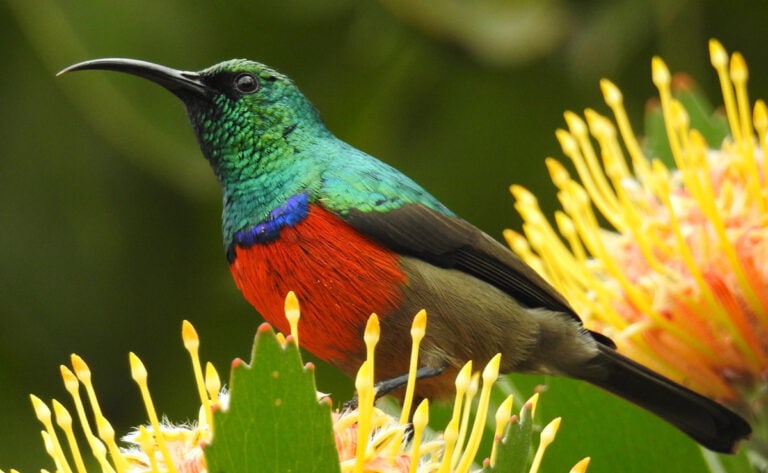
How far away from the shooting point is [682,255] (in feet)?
7.82

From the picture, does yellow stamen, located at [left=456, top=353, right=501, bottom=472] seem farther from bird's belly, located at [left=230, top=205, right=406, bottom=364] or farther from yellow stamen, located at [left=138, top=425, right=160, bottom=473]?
bird's belly, located at [left=230, top=205, right=406, bottom=364]

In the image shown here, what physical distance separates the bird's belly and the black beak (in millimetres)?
350

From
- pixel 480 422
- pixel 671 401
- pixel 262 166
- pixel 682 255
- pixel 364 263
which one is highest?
pixel 262 166

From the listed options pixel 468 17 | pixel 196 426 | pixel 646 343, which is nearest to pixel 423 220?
pixel 646 343

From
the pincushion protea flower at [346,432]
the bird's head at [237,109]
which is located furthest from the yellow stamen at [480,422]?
the bird's head at [237,109]

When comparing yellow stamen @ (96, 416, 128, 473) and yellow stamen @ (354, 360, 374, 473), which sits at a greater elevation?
yellow stamen @ (96, 416, 128, 473)

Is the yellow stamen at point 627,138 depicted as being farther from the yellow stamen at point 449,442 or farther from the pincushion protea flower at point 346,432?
the yellow stamen at point 449,442

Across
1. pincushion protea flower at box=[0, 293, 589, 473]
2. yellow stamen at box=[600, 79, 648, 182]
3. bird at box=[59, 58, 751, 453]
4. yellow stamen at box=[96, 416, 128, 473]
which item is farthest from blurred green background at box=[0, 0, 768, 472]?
yellow stamen at box=[96, 416, 128, 473]

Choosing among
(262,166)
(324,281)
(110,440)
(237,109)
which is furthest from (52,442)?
(237,109)

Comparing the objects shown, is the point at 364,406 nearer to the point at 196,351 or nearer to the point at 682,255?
the point at 196,351

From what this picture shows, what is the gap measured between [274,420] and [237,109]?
42.1 inches

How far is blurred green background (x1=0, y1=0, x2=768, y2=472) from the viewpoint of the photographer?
3980 mm

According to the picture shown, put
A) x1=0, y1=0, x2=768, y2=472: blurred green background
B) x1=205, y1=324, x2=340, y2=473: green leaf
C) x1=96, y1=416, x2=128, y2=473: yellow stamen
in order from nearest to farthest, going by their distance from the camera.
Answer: x1=205, y1=324, x2=340, y2=473: green leaf
x1=96, y1=416, x2=128, y2=473: yellow stamen
x1=0, y1=0, x2=768, y2=472: blurred green background

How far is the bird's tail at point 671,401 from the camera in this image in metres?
2.29
